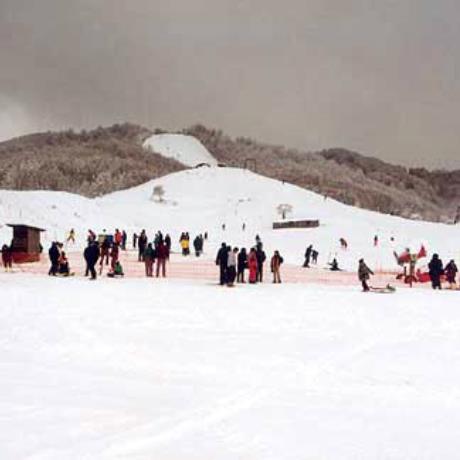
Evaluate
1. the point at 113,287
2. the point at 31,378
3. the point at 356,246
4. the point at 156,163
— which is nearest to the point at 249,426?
the point at 31,378

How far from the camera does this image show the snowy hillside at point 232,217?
44.2 meters

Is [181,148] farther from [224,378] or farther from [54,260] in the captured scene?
[224,378]

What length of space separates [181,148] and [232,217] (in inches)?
4704

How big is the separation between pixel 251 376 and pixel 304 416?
184 cm

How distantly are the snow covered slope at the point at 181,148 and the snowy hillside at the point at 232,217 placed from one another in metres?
90.6

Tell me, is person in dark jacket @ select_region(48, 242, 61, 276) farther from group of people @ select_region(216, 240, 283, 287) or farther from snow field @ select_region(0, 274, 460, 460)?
snow field @ select_region(0, 274, 460, 460)

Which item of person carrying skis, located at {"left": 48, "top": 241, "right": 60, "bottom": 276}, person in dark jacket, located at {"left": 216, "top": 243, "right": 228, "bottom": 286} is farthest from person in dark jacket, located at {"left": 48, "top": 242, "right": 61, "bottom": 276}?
person in dark jacket, located at {"left": 216, "top": 243, "right": 228, "bottom": 286}

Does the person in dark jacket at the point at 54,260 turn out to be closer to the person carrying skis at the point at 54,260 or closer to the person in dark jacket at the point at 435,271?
the person carrying skis at the point at 54,260

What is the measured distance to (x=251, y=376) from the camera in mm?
Result: 9289

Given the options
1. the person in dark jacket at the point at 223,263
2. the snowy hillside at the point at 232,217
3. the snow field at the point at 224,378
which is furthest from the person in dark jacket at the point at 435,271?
the snowy hillside at the point at 232,217

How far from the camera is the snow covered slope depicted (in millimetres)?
170625

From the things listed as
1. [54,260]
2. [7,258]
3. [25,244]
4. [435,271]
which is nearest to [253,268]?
[435,271]

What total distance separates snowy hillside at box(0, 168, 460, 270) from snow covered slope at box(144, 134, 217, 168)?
297 feet

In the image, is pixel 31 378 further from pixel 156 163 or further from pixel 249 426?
pixel 156 163
